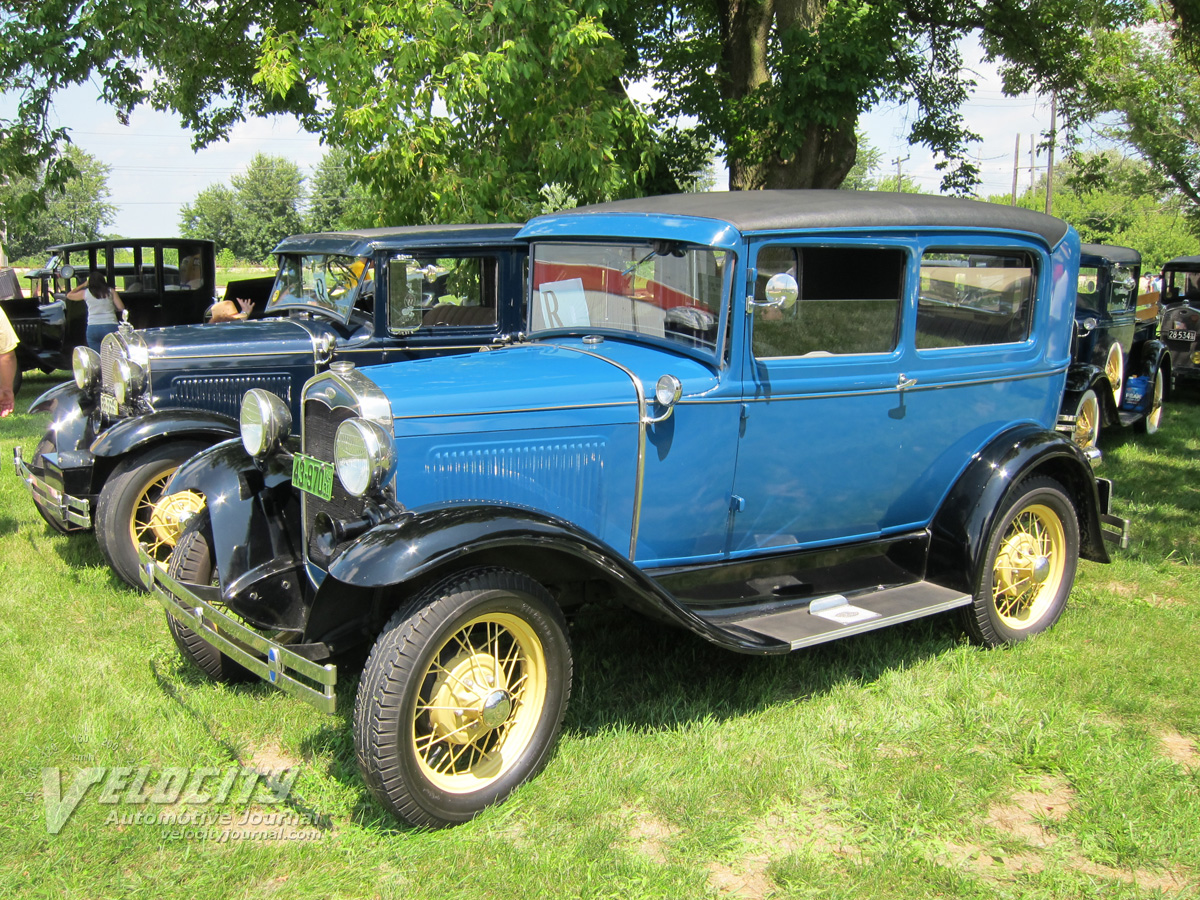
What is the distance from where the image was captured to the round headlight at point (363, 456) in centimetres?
310

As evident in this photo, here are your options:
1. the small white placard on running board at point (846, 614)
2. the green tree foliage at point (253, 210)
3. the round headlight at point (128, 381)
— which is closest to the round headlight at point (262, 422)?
the round headlight at point (128, 381)

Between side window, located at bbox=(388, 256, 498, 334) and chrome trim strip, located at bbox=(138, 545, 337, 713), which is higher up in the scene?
side window, located at bbox=(388, 256, 498, 334)

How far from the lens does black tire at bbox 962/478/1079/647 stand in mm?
4250

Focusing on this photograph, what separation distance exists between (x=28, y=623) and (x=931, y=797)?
411 centimetres

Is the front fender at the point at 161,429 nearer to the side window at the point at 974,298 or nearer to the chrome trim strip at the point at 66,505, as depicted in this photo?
the chrome trim strip at the point at 66,505

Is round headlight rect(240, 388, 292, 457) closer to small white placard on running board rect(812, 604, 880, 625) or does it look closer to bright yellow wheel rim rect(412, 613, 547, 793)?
bright yellow wheel rim rect(412, 613, 547, 793)

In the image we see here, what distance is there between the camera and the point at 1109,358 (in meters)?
9.32

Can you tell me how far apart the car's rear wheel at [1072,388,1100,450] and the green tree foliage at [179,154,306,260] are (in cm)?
5738

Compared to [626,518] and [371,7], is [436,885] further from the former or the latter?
[371,7]

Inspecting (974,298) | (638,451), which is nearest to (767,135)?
(974,298)

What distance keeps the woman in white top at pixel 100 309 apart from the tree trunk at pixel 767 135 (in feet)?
23.2

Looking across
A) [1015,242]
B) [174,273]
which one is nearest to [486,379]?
Answer: [1015,242]

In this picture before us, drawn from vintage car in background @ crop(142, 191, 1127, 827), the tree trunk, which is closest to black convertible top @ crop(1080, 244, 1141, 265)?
the tree trunk

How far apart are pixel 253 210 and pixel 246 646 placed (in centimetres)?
7600
